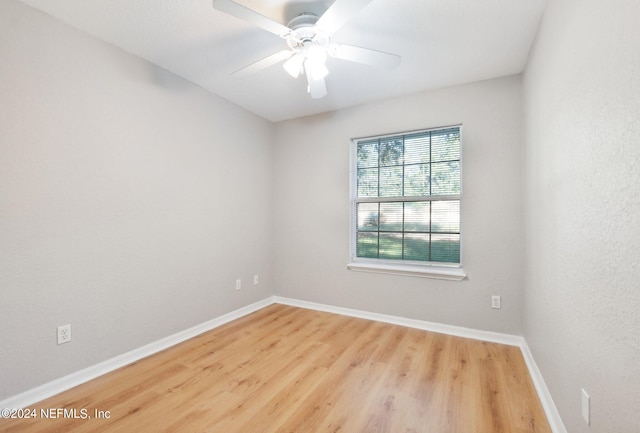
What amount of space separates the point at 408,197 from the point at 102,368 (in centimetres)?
314

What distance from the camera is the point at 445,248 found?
2.93 metres

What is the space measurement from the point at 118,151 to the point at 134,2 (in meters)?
1.05

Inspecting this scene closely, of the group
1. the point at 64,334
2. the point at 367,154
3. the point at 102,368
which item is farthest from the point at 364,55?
the point at 102,368

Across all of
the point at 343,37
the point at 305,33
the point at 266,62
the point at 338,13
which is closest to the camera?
the point at 338,13

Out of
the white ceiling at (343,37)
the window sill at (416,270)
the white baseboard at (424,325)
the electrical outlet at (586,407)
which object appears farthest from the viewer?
the window sill at (416,270)

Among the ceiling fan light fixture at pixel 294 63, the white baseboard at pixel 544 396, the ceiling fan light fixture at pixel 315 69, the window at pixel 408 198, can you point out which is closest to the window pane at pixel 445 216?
the window at pixel 408 198

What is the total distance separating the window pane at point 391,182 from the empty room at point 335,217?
0.03 metres

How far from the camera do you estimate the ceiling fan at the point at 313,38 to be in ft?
4.59

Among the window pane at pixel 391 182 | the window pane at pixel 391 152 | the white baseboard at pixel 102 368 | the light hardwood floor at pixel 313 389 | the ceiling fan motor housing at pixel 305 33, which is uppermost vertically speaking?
the ceiling fan motor housing at pixel 305 33

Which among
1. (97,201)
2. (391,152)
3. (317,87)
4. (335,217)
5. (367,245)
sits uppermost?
(317,87)

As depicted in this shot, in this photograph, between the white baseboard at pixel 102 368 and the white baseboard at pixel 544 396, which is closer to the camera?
the white baseboard at pixel 544 396

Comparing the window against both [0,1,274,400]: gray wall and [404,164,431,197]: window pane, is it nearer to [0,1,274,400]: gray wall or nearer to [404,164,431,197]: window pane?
[404,164,431,197]: window pane

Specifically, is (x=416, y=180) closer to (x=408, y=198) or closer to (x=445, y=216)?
(x=408, y=198)

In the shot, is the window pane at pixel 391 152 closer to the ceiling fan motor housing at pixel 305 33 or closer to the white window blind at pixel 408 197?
the white window blind at pixel 408 197
